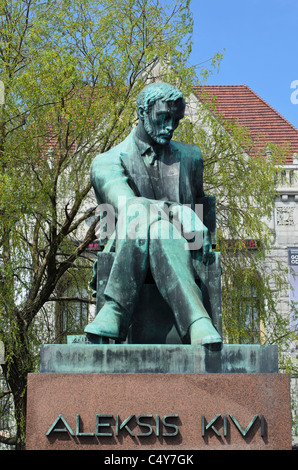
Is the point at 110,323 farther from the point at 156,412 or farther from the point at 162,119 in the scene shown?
the point at 162,119

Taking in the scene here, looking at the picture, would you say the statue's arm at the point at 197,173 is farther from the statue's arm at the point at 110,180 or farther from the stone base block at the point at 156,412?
the stone base block at the point at 156,412

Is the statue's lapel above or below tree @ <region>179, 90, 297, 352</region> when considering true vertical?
below

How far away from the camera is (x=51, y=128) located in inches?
595

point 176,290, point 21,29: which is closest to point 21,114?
point 21,29

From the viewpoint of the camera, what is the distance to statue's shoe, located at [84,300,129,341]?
17.4 feet

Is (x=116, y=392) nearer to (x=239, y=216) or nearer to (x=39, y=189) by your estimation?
(x=39, y=189)

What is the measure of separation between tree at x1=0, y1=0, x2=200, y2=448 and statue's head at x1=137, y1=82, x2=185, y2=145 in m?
6.72

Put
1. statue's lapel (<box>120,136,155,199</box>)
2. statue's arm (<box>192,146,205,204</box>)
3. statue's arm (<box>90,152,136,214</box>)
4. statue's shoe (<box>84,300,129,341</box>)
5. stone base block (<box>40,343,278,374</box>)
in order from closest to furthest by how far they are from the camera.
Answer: stone base block (<box>40,343,278,374</box>)
statue's shoe (<box>84,300,129,341</box>)
statue's arm (<box>90,152,136,214</box>)
statue's lapel (<box>120,136,155,199</box>)
statue's arm (<box>192,146,205,204</box>)

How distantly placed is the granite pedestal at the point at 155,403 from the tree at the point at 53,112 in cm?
791

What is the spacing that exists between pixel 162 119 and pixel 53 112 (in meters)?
8.44

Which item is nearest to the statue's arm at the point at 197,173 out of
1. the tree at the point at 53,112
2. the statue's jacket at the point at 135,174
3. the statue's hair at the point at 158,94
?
the statue's jacket at the point at 135,174

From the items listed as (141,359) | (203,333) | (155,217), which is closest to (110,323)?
(141,359)

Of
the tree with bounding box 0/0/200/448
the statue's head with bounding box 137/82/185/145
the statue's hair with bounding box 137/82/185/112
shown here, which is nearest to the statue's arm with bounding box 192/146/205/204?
the statue's head with bounding box 137/82/185/145

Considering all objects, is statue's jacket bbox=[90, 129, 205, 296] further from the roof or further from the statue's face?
the roof
